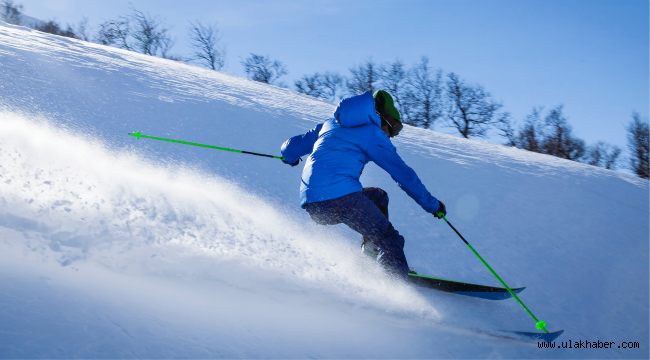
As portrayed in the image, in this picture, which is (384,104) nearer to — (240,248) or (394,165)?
(394,165)

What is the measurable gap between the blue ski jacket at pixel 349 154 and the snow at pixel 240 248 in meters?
0.70

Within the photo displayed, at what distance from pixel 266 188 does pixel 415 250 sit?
182cm

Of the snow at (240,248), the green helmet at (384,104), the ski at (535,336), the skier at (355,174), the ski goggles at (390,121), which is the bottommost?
the ski at (535,336)

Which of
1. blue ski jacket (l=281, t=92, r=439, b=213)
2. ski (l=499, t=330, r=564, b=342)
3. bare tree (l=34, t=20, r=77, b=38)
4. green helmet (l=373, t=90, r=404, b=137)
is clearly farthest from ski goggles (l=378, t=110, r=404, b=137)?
bare tree (l=34, t=20, r=77, b=38)

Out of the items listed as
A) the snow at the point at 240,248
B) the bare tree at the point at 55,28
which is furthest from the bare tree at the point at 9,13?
the snow at the point at 240,248

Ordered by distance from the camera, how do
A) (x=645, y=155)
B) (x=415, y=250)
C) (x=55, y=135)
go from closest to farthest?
(x=415, y=250), (x=55, y=135), (x=645, y=155)

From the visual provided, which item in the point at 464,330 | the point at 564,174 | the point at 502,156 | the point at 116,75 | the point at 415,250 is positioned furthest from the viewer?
the point at 502,156

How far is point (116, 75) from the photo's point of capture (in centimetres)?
687

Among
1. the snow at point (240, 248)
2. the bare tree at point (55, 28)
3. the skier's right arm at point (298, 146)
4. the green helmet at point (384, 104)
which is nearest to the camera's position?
the snow at point (240, 248)

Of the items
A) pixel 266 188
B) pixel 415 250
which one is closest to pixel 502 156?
pixel 415 250

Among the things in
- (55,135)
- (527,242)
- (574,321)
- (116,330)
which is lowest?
(574,321)

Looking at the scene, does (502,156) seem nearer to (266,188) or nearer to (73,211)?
(266,188)

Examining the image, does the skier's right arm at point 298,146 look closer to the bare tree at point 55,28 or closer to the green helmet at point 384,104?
the green helmet at point 384,104

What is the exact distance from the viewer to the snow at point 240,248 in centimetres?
173
